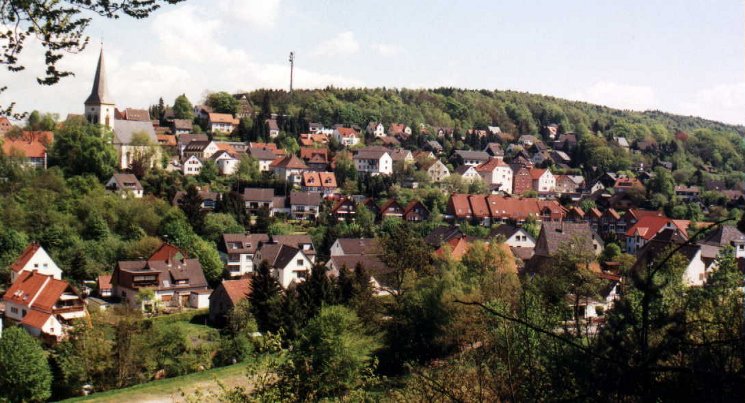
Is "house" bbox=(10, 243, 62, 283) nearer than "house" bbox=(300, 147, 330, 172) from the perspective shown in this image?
Yes

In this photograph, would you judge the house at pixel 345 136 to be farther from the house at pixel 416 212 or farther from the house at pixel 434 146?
the house at pixel 416 212

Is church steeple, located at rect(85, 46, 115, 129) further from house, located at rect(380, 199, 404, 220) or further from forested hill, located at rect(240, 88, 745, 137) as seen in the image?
forested hill, located at rect(240, 88, 745, 137)

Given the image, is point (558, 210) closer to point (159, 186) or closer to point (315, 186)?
point (315, 186)

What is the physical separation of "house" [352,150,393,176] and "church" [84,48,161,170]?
15.0 metres

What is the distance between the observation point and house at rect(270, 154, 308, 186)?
47812mm

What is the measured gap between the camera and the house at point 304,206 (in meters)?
40.5

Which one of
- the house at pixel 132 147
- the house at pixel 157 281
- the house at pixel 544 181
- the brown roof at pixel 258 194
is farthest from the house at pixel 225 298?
the house at pixel 544 181

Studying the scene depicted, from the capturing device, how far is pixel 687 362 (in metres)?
2.41

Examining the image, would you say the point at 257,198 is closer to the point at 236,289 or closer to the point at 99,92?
the point at 99,92

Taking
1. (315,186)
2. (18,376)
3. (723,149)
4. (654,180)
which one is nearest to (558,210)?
(654,180)

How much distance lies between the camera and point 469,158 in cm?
5941

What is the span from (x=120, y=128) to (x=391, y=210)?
18.0 m

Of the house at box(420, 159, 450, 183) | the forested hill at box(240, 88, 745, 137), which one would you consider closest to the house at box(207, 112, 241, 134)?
the forested hill at box(240, 88, 745, 137)

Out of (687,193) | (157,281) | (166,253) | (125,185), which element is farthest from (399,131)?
(157,281)
